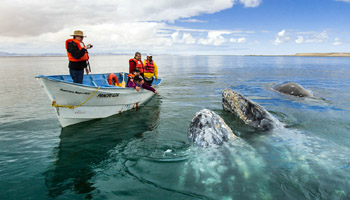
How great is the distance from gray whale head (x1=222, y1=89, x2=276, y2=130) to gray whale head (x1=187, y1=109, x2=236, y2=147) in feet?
6.03

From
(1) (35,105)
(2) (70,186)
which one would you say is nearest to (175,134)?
(2) (70,186)

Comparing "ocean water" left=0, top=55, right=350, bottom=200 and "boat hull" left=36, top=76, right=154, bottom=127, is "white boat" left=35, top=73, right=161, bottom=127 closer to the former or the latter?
"boat hull" left=36, top=76, right=154, bottom=127

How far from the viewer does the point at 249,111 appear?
8.55 m

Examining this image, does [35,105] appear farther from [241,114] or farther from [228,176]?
[228,176]

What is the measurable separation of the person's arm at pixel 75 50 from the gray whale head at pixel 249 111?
640 cm

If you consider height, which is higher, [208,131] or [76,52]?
[76,52]

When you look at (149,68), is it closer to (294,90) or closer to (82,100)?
(82,100)

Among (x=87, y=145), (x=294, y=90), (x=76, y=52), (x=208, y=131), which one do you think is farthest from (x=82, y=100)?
(x=294, y=90)

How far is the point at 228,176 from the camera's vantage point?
16.1 feet

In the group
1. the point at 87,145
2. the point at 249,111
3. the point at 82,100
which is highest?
the point at 82,100

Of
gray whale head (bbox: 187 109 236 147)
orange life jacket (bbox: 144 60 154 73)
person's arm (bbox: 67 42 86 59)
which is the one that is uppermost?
person's arm (bbox: 67 42 86 59)

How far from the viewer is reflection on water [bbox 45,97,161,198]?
4957 millimetres

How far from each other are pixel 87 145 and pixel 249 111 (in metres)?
5.96

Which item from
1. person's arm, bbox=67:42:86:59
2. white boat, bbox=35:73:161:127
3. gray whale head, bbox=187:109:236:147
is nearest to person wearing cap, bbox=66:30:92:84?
person's arm, bbox=67:42:86:59
